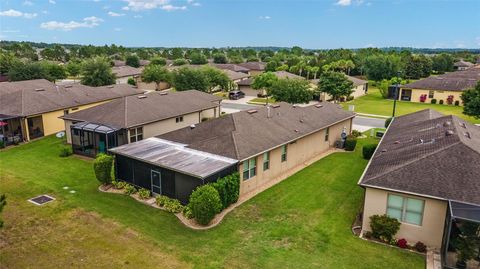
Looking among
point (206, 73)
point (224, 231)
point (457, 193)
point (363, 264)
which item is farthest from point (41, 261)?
point (206, 73)

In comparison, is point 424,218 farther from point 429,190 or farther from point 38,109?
point 38,109

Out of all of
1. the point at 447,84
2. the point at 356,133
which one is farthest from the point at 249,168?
the point at 447,84

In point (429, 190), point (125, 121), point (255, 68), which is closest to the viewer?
point (429, 190)

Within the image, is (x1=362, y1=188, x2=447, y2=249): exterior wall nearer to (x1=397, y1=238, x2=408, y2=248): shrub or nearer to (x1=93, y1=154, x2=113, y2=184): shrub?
(x1=397, y1=238, x2=408, y2=248): shrub

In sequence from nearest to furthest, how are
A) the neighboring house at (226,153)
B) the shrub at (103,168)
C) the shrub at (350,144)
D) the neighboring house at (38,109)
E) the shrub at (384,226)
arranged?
the shrub at (384,226)
the neighboring house at (226,153)
the shrub at (103,168)
the shrub at (350,144)
the neighboring house at (38,109)

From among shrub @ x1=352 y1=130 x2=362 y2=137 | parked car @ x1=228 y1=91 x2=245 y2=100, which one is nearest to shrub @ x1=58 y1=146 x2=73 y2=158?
shrub @ x1=352 y1=130 x2=362 y2=137

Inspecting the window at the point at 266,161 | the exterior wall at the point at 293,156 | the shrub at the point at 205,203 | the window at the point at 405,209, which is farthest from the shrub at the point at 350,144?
the shrub at the point at 205,203

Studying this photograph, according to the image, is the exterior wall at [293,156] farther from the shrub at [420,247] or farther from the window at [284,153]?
the shrub at [420,247]
